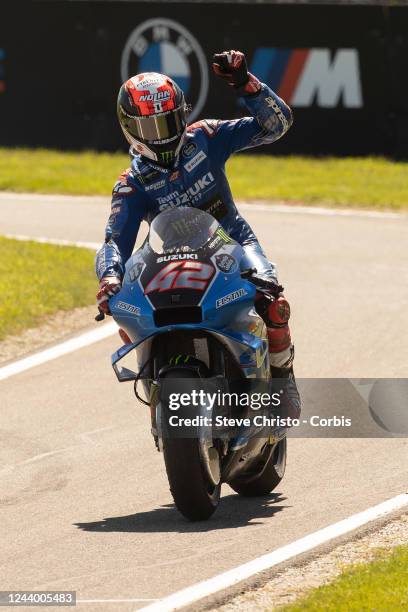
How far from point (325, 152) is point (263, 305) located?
49.4 feet

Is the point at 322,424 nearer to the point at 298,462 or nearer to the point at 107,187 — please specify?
the point at 298,462

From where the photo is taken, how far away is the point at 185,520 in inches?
276

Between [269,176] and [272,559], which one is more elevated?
[272,559]

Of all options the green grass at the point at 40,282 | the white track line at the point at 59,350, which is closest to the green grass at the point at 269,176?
the green grass at the point at 40,282

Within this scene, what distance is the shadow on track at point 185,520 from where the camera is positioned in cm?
689

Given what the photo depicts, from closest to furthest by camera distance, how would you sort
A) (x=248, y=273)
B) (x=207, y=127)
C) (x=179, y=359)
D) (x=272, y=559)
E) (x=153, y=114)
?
(x=272, y=559), (x=179, y=359), (x=248, y=273), (x=153, y=114), (x=207, y=127)

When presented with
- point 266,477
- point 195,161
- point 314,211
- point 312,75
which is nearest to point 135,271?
point 195,161

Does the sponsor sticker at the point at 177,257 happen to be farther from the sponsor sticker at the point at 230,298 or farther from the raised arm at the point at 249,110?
the raised arm at the point at 249,110

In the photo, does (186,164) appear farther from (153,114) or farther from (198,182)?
(153,114)

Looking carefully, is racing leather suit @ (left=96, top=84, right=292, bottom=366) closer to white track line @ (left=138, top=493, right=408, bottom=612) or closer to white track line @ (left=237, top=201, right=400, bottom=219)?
white track line @ (left=138, top=493, right=408, bottom=612)

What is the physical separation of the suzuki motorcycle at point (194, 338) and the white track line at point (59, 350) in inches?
156

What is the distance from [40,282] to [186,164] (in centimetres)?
640

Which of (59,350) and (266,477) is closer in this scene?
(266,477)

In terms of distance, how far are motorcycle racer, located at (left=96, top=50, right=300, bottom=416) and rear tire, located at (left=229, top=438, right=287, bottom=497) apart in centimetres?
32
